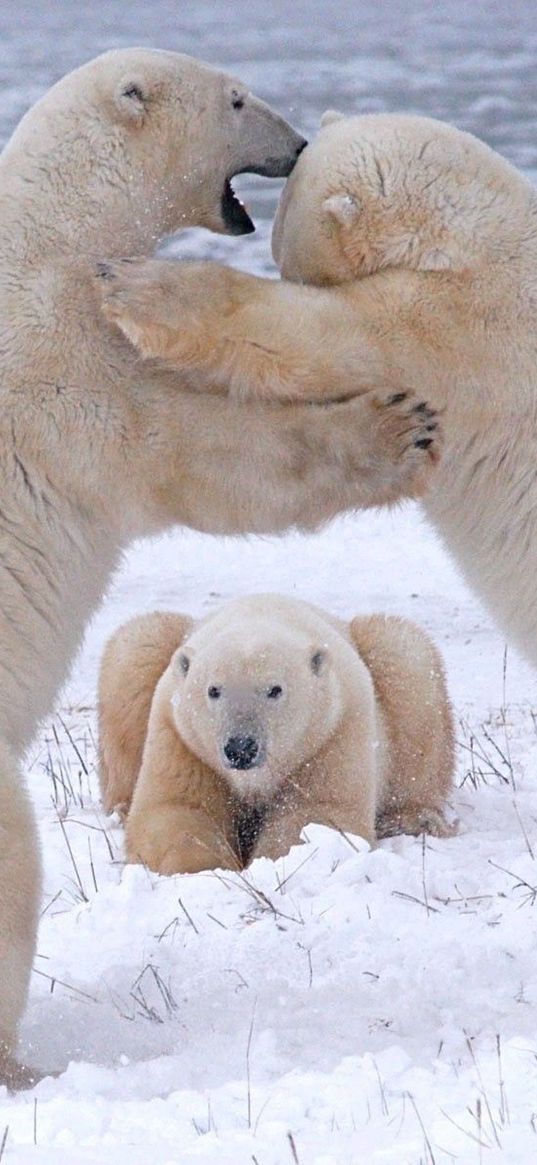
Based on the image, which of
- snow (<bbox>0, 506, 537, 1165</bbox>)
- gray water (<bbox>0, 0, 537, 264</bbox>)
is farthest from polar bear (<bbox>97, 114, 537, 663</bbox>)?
gray water (<bbox>0, 0, 537, 264</bbox>)

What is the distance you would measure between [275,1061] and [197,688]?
1.71 m

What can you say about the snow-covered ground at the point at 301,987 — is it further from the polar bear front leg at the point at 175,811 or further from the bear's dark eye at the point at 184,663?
the bear's dark eye at the point at 184,663

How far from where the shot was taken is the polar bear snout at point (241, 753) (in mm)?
4891

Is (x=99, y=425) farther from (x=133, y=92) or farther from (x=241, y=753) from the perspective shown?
(x=241, y=753)

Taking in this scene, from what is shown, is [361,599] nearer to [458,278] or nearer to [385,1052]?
[458,278]

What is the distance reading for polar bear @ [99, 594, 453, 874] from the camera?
513cm

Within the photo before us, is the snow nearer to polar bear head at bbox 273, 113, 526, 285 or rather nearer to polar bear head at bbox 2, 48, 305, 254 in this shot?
polar bear head at bbox 273, 113, 526, 285

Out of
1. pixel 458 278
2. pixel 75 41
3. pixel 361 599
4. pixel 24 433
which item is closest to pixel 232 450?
pixel 24 433

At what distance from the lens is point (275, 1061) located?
3645 millimetres

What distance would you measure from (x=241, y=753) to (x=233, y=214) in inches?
59.8

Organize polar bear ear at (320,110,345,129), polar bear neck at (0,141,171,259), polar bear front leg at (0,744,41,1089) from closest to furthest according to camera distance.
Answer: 1. polar bear front leg at (0,744,41,1089)
2. polar bear neck at (0,141,171,259)
3. polar bear ear at (320,110,345,129)

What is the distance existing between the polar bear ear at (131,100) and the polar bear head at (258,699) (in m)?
1.71

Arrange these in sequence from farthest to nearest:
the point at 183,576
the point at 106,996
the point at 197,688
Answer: the point at 183,576 → the point at 197,688 → the point at 106,996

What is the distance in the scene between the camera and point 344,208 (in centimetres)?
426
